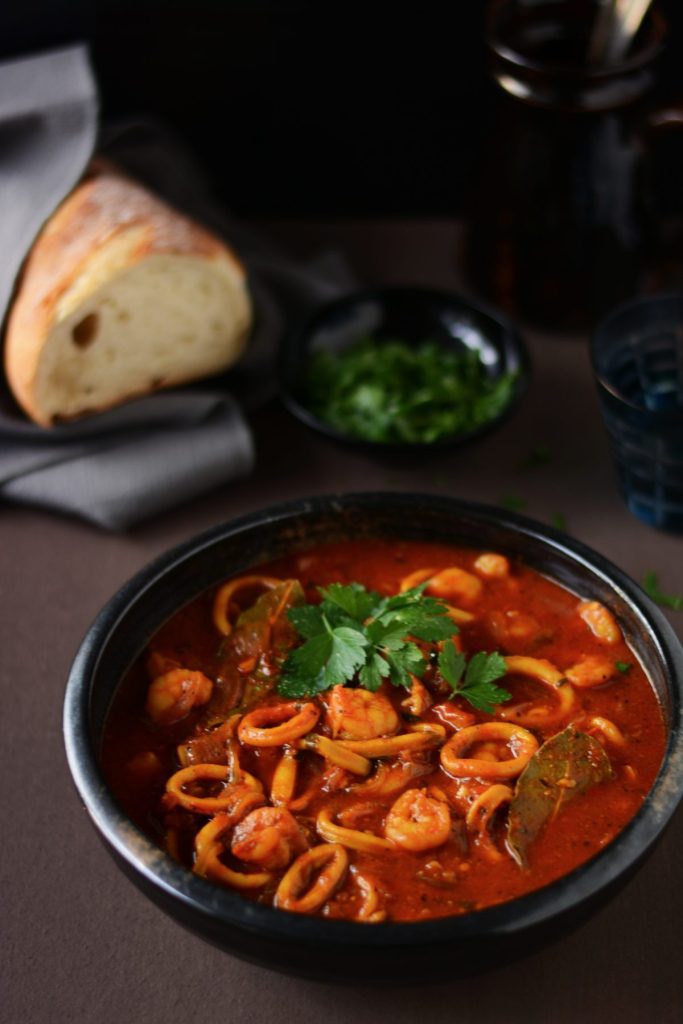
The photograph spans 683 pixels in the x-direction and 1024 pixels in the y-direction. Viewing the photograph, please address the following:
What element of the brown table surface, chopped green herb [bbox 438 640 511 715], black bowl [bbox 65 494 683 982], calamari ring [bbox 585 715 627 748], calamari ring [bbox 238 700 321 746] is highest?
black bowl [bbox 65 494 683 982]

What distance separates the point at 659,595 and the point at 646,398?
636 millimetres

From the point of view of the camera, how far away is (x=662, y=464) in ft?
10.6

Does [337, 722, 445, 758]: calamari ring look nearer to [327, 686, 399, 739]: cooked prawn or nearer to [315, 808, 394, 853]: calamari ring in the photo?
[327, 686, 399, 739]: cooked prawn

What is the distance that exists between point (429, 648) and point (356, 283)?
1.97m

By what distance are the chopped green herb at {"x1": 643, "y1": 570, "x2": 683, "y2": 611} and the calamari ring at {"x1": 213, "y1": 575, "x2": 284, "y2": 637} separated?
0.96m

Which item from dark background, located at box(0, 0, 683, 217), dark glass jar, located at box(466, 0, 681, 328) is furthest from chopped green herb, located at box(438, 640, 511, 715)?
dark background, located at box(0, 0, 683, 217)

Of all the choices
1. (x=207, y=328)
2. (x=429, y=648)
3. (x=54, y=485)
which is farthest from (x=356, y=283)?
(x=429, y=648)

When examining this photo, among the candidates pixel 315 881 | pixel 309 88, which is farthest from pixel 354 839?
pixel 309 88

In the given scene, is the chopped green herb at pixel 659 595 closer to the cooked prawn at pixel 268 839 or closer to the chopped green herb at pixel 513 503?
the chopped green herb at pixel 513 503

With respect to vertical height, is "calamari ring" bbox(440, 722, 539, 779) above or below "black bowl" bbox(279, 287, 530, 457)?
above

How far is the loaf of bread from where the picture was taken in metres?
3.42

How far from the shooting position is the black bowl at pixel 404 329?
3.69 meters

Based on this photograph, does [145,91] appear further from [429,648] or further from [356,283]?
[429,648]

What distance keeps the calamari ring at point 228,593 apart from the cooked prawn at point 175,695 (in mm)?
159
